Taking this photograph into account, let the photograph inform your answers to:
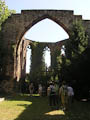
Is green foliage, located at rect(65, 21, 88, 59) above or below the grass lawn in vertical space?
above

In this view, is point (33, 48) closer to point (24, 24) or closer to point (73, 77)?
point (24, 24)

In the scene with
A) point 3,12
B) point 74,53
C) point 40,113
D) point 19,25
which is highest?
point 3,12

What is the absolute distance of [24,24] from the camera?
62.0ft

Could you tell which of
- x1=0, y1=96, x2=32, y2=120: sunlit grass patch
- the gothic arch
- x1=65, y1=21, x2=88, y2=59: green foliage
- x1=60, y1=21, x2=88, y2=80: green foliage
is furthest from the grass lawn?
the gothic arch

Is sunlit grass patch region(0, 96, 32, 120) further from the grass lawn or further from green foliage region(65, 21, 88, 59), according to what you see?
green foliage region(65, 21, 88, 59)

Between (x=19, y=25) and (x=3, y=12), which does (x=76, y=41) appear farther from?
(x=3, y=12)

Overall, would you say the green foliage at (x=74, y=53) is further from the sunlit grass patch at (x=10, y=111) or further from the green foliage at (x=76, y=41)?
the sunlit grass patch at (x=10, y=111)

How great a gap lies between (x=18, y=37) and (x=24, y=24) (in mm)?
1445

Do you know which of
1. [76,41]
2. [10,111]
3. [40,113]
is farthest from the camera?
[76,41]

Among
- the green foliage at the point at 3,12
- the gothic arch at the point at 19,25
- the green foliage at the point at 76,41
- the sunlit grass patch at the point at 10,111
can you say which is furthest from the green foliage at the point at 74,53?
the green foliage at the point at 3,12

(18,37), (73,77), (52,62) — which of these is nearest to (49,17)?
(18,37)

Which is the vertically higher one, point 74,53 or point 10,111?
point 74,53

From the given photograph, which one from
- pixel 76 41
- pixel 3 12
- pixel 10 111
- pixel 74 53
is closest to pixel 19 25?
pixel 3 12

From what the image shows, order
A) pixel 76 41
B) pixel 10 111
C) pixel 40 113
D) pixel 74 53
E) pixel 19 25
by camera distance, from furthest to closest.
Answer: pixel 19 25
pixel 76 41
pixel 74 53
pixel 10 111
pixel 40 113
